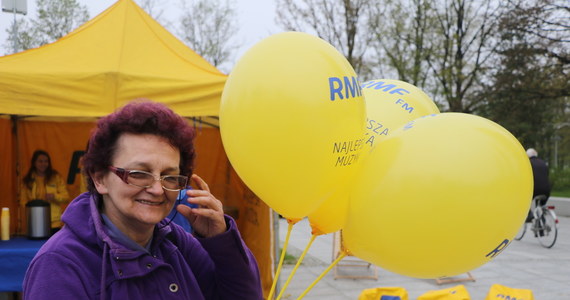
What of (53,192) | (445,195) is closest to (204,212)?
(445,195)

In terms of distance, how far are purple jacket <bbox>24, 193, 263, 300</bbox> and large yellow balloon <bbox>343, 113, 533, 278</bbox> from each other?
0.60m

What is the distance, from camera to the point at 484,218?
1.74m

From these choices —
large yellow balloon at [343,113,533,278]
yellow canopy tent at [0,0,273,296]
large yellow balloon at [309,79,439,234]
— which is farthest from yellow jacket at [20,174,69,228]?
large yellow balloon at [343,113,533,278]

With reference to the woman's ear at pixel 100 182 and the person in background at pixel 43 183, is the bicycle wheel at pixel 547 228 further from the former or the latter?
the woman's ear at pixel 100 182

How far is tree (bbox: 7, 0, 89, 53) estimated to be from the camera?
19781 millimetres

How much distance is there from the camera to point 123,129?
1327 millimetres

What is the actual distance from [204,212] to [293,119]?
0.57m

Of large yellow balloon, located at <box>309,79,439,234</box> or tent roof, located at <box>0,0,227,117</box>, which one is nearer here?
large yellow balloon, located at <box>309,79,439,234</box>

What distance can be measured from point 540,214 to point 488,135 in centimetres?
785

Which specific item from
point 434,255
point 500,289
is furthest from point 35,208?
point 500,289

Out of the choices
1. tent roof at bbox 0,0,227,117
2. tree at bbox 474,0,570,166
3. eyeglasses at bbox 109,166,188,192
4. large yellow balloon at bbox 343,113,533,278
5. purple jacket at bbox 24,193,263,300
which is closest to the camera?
purple jacket at bbox 24,193,263,300

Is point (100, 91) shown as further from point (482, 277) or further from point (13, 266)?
point (482, 277)

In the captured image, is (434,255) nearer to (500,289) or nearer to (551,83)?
(500,289)

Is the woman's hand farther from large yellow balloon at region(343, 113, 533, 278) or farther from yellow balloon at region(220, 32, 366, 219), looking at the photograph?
large yellow balloon at region(343, 113, 533, 278)
